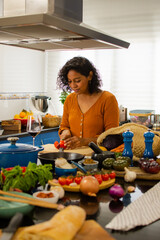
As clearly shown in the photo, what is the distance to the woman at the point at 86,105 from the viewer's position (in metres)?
3.09

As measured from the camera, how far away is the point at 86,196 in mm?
1557

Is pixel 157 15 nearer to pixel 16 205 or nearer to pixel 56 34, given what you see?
pixel 56 34

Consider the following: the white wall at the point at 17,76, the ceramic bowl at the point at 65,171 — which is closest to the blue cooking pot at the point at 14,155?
the ceramic bowl at the point at 65,171

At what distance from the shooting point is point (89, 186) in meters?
1.53

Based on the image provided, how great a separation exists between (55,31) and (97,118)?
100 cm

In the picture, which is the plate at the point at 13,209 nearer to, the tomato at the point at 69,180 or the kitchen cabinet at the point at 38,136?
the tomato at the point at 69,180

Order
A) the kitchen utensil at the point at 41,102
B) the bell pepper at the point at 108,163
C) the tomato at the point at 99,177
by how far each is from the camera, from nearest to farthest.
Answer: the tomato at the point at 99,177 → the bell pepper at the point at 108,163 → the kitchen utensil at the point at 41,102

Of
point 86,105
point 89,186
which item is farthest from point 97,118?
point 89,186

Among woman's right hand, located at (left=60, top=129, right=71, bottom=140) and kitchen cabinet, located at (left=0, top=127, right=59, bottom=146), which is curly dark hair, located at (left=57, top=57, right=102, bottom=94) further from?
kitchen cabinet, located at (left=0, top=127, right=59, bottom=146)

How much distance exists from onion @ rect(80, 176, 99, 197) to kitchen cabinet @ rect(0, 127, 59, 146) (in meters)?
2.41

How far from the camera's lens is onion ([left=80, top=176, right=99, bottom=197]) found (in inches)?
60.1

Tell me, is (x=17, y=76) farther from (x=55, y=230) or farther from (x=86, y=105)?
(x=55, y=230)

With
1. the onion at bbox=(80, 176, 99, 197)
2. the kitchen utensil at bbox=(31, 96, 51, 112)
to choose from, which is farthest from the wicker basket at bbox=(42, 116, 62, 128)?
the onion at bbox=(80, 176, 99, 197)

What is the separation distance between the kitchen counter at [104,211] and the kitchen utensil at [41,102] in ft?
11.7
